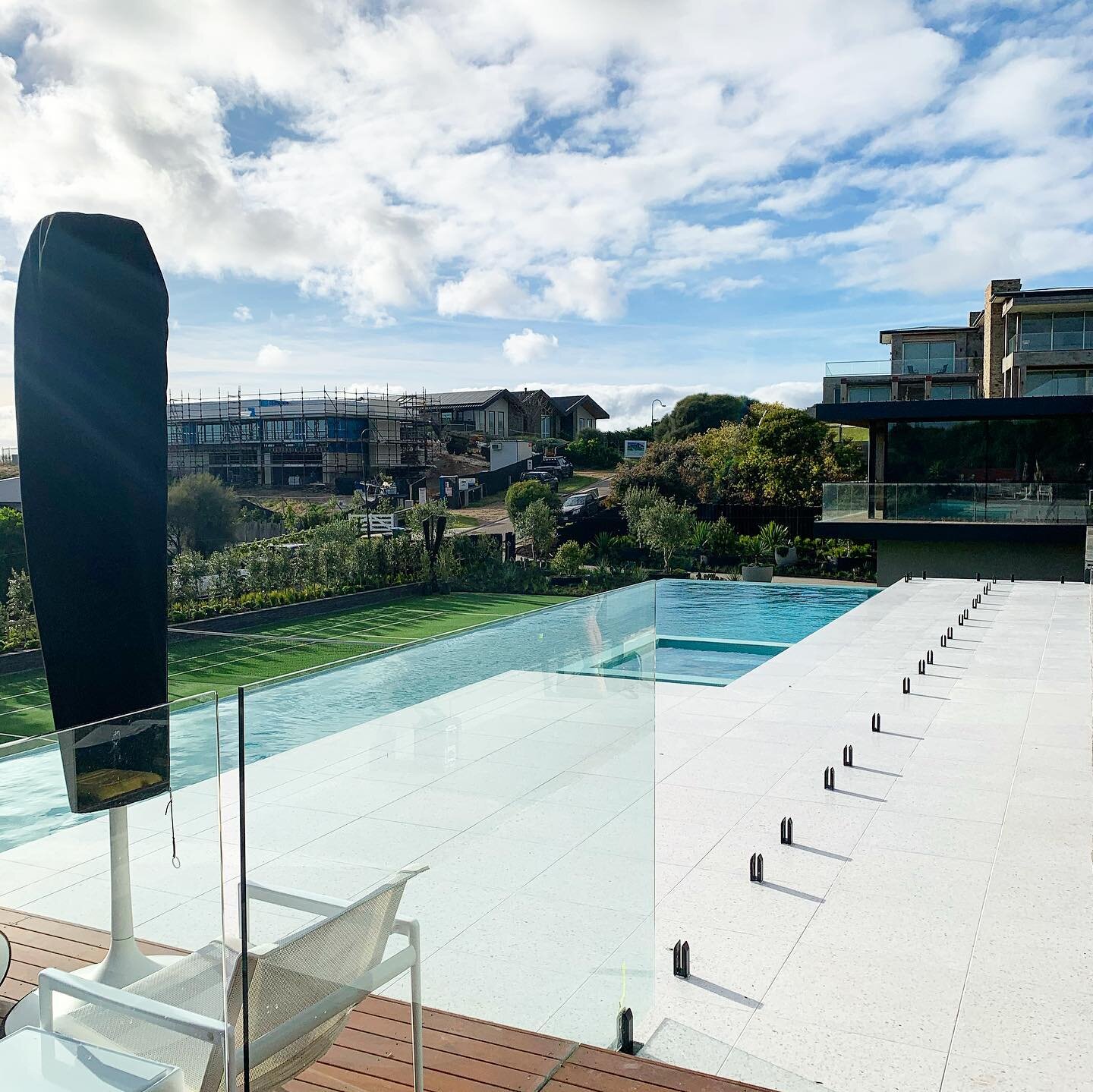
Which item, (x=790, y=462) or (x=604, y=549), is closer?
(x=604, y=549)

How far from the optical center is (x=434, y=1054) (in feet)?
9.78

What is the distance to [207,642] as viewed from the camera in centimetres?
2281

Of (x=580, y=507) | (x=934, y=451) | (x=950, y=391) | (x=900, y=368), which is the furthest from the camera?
(x=580, y=507)

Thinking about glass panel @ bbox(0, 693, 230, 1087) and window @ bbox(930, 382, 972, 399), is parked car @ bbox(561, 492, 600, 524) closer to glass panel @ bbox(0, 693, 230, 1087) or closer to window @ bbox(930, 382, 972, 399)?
window @ bbox(930, 382, 972, 399)

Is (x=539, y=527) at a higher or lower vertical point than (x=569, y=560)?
higher

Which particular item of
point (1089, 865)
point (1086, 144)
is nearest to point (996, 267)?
point (1086, 144)

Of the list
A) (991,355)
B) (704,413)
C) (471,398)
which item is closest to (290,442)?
(471,398)

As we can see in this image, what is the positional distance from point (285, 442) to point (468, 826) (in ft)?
207

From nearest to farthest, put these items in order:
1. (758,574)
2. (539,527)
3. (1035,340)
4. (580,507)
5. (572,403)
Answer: (758,574) → (539,527) → (1035,340) → (580,507) → (572,403)

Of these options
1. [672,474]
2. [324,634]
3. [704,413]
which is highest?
[704,413]

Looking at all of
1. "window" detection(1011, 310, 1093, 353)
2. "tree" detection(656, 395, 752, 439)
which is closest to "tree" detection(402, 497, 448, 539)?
"window" detection(1011, 310, 1093, 353)

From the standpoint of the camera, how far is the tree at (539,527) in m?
32.8

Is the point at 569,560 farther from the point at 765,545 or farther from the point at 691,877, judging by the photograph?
the point at 691,877

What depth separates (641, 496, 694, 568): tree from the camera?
29.5 m
